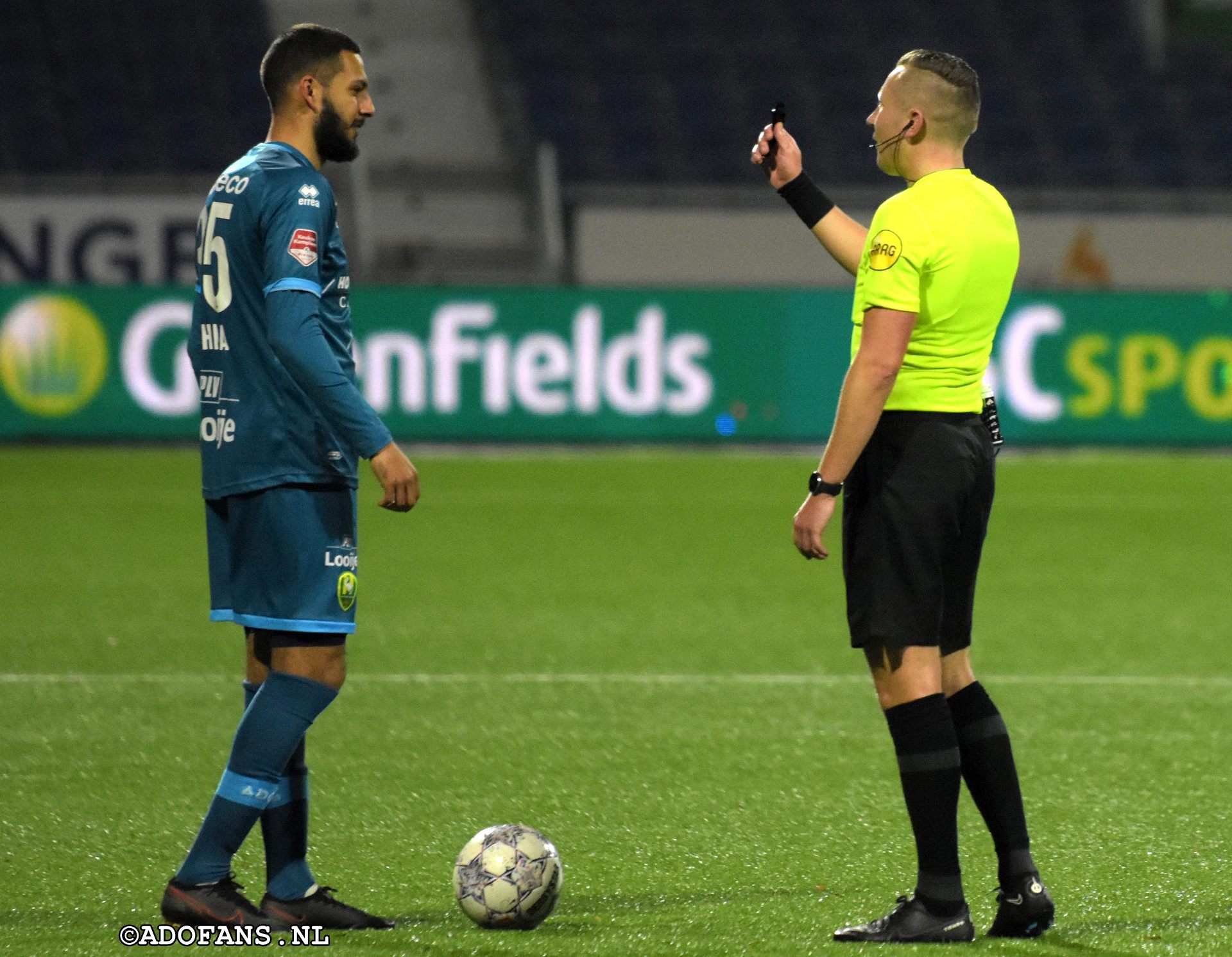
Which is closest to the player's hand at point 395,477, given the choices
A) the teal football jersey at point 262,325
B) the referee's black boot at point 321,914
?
the teal football jersey at point 262,325

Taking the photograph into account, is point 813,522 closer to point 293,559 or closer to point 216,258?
point 293,559

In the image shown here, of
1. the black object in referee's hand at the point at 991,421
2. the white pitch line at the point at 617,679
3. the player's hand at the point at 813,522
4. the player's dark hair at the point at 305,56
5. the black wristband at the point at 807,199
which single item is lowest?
the white pitch line at the point at 617,679

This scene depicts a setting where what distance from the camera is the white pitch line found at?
725 centimetres

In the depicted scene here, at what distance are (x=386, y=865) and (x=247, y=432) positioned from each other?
1.28m

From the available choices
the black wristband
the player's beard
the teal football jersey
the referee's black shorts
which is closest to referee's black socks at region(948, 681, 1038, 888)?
the referee's black shorts

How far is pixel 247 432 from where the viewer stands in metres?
3.96

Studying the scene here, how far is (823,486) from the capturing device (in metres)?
3.92

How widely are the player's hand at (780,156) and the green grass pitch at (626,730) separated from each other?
1.68 meters

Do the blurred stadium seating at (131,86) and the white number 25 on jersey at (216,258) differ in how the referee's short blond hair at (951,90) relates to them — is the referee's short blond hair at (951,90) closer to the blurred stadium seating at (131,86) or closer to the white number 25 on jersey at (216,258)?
the white number 25 on jersey at (216,258)

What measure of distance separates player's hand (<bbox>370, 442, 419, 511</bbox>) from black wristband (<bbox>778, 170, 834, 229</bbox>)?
125 centimetres

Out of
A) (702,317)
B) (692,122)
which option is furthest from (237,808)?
(692,122)

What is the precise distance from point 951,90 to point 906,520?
2.98ft

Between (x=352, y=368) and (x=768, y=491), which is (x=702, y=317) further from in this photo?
(x=352, y=368)

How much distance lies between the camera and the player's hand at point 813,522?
154 inches
